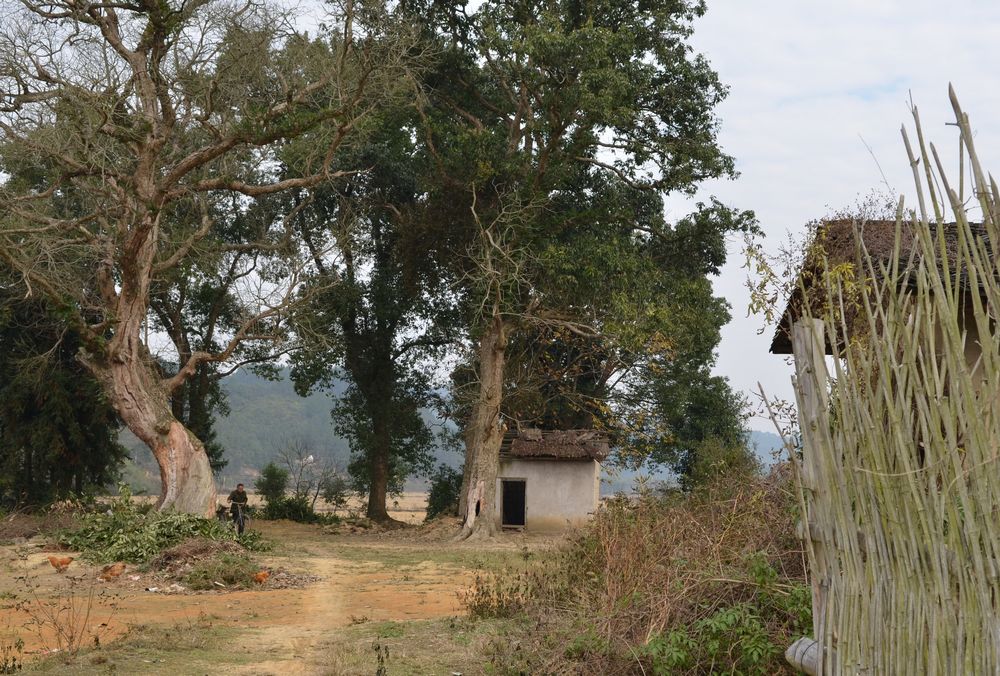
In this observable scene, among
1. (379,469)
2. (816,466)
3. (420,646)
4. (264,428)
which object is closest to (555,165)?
(379,469)

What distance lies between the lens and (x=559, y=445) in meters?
29.7

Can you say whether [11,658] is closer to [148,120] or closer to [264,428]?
[148,120]

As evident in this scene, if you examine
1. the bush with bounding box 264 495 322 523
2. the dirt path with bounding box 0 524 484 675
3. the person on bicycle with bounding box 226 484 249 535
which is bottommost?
the dirt path with bounding box 0 524 484 675

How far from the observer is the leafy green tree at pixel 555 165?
2283cm

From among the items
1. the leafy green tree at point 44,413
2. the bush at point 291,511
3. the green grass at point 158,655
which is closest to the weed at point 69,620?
the green grass at point 158,655

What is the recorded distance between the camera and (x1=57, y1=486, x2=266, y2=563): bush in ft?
54.5

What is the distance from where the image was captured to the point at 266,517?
107 feet

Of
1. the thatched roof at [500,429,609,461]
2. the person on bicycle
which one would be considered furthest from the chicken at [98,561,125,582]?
the thatched roof at [500,429,609,461]

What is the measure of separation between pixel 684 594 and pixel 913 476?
3.08 metres

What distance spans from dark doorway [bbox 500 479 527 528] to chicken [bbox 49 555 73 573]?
16121 mm

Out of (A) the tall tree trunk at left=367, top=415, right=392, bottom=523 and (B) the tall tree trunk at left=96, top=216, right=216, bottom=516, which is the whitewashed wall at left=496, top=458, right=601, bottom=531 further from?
(B) the tall tree trunk at left=96, top=216, right=216, bottom=516

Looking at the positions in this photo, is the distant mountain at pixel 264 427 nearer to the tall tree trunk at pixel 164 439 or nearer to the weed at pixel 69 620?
the tall tree trunk at pixel 164 439

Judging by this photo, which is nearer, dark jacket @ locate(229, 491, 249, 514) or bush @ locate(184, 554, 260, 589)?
bush @ locate(184, 554, 260, 589)

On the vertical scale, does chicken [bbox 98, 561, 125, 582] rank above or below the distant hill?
below
